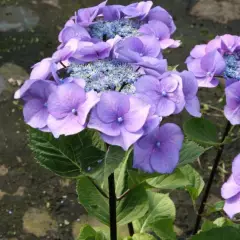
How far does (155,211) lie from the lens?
178 centimetres

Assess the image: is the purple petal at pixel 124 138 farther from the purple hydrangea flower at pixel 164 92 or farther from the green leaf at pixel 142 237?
the green leaf at pixel 142 237

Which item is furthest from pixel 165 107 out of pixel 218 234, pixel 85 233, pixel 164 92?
pixel 85 233

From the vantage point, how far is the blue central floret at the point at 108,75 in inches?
40.8

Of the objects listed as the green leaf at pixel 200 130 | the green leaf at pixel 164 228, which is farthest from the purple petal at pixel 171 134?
the green leaf at pixel 164 228

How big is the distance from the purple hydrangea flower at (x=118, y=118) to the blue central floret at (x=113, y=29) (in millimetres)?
261

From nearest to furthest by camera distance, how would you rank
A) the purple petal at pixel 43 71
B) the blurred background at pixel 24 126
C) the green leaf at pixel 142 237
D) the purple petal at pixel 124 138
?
the purple petal at pixel 124 138 < the purple petal at pixel 43 71 < the green leaf at pixel 142 237 < the blurred background at pixel 24 126

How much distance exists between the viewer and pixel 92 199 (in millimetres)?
1381

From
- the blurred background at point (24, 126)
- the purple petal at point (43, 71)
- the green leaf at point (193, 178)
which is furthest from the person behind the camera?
the blurred background at point (24, 126)

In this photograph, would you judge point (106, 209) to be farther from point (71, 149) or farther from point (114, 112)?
point (114, 112)

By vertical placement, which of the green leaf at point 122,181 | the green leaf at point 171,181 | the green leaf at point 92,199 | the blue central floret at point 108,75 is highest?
the blue central floret at point 108,75

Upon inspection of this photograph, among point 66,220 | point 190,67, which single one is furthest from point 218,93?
point 190,67

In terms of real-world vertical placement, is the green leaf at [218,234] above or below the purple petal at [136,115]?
below

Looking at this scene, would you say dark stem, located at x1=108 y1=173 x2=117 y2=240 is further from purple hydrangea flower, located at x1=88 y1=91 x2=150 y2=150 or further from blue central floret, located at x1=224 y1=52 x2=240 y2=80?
blue central floret, located at x1=224 y1=52 x2=240 y2=80

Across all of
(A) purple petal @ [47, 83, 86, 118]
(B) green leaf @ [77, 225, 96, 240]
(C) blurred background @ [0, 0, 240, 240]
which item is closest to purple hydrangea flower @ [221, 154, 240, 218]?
(A) purple petal @ [47, 83, 86, 118]
